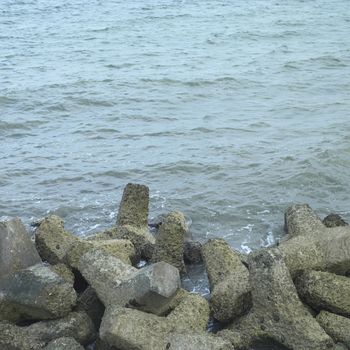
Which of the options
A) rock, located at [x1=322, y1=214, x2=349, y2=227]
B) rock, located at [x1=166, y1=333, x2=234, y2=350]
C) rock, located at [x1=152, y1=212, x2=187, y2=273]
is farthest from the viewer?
rock, located at [x1=322, y1=214, x2=349, y2=227]

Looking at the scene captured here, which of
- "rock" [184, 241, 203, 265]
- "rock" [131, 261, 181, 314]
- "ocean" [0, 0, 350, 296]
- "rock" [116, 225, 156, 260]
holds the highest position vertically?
"rock" [131, 261, 181, 314]

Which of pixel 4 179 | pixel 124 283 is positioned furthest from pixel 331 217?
pixel 4 179

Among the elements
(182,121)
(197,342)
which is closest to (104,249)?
(197,342)

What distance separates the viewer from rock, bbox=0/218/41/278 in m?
6.99

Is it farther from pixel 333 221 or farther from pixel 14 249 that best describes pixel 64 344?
pixel 333 221

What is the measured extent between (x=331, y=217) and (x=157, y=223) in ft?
7.64

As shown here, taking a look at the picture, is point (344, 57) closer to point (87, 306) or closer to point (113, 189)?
point (113, 189)

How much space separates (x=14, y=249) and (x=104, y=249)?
3.12 ft

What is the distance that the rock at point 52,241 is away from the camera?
754 centimetres

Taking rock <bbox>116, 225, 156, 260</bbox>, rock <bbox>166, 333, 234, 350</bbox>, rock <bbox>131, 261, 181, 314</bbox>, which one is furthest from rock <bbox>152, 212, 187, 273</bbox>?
rock <bbox>166, 333, 234, 350</bbox>

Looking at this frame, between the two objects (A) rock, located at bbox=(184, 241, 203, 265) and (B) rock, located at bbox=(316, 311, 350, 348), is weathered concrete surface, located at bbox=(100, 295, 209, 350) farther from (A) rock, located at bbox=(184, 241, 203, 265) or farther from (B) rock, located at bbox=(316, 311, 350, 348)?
(A) rock, located at bbox=(184, 241, 203, 265)

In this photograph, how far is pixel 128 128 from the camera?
13906 millimetres

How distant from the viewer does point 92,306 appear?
6.55 metres

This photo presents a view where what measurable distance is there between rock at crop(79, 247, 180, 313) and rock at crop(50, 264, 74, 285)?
187mm
